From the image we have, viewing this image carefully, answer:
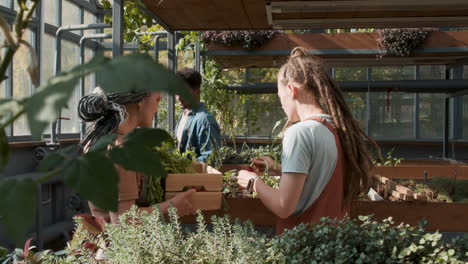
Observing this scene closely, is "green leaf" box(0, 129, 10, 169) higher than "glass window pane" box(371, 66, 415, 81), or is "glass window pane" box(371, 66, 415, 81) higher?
"glass window pane" box(371, 66, 415, 81)

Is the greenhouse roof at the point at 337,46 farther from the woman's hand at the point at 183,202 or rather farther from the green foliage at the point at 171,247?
the green foliage at the point at 171,247

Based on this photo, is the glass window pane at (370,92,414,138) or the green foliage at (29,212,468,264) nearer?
the green foliage at (29,212,468,264)

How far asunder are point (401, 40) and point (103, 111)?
4708mm

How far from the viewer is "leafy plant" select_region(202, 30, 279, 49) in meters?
5.79

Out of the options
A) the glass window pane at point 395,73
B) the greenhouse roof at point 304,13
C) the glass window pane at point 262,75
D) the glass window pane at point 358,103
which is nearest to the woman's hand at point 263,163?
the greenhouse roof at point 304,13

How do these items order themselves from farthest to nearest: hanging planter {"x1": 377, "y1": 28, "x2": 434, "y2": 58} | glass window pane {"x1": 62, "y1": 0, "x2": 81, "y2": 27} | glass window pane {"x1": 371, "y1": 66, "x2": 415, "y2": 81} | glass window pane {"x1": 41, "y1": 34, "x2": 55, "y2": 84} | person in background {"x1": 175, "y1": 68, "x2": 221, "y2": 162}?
glass window pane {"x1": 371, "y1": 66, "x2": 415, "y2": 81} < glass window pane {"x1": 62, "y1": 0, "x2": 81, "y2": 27} < glass window pane {"x1": 41, "y1": 34, "x2": 55, "y2": 84} < hanging planter {"x1": 377, "y1": 28, "x2": 434, "y2": 58} < person in background {"x1": 175, "y1": 68, "x2": 221, "y2": 162}

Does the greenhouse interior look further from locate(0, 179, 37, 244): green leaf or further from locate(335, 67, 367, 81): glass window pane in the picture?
locate(335, 67, 367, 81): glass window pane

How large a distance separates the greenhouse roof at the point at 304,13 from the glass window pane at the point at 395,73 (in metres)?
6.39

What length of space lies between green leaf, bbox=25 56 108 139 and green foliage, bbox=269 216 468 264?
94 cm

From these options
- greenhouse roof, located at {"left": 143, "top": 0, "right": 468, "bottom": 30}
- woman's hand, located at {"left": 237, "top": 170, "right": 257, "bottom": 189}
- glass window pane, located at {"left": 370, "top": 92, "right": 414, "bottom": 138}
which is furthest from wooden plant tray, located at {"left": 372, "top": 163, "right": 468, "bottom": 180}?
glass window pane, located at {"left": 370, "top": 92, "right": 414, "bottom": 138}

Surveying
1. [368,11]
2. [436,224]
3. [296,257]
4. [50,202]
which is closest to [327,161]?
[296,257]

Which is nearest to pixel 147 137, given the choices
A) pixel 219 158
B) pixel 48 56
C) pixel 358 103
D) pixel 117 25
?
pixel 117 25

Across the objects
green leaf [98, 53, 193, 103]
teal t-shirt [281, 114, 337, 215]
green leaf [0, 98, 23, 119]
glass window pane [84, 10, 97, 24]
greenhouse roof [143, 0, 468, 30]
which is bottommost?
teal t-shirt [281, 114, 337, 215]

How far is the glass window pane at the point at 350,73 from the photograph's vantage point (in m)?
9.91
